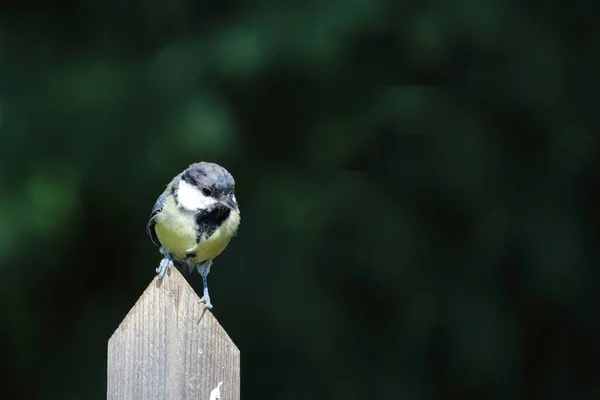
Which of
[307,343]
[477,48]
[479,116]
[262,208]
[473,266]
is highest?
[477,48]

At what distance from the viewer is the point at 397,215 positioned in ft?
15.4

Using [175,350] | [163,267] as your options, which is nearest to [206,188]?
[163,267]

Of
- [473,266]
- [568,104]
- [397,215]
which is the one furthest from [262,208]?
[568,104]

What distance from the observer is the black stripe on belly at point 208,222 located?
2.96 m

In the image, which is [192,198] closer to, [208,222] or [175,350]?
[208,222]

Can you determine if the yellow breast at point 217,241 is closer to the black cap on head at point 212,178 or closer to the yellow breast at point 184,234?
the yellow breast at point 184,234

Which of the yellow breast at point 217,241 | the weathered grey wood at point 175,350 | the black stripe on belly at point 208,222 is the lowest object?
the yellow breast at point 217,241

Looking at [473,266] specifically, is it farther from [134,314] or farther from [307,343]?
[134,314]

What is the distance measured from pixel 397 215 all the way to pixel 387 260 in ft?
0.72

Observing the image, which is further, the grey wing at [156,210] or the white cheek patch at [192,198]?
the grey wing at [156,210]

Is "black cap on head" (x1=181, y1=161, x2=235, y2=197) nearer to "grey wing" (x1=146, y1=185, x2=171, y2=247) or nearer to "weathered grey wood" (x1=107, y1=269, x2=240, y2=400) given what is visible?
"grey wing" (x1=146, y1=185, x2=171, y2=247)

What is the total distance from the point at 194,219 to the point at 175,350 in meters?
1.07

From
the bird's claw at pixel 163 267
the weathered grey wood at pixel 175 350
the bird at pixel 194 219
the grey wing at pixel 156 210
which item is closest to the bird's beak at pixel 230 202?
the bird at pixel 194 219

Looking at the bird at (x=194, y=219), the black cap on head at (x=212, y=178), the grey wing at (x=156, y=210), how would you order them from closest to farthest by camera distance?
the black cap on head at (x=212, y=178)
the bird at (x=194, y=219)
the grey wing at (x=156, y=210)
